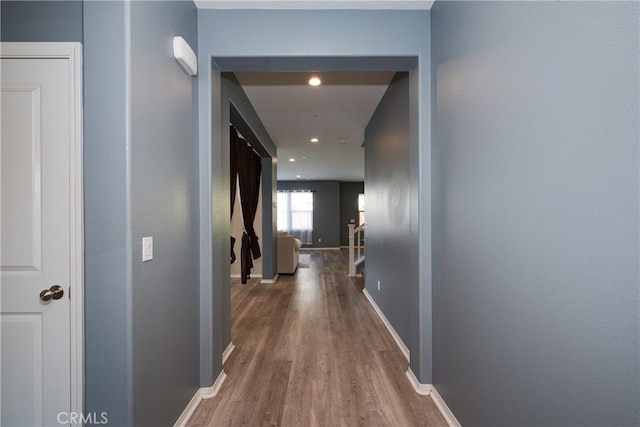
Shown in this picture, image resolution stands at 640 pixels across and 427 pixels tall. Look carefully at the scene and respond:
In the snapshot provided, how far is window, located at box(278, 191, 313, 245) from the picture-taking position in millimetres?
11891

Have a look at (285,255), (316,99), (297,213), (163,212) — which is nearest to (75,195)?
(163,212)

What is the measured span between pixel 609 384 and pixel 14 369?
233cm

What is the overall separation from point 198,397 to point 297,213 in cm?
999

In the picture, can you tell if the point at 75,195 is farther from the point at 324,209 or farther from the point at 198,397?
the point at 324,209

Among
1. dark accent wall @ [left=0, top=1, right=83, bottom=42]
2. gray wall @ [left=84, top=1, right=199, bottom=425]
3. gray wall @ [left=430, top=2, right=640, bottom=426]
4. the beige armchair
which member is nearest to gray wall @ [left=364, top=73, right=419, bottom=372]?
gray wall @ [left=430, top=2, right=640, bottom=426]

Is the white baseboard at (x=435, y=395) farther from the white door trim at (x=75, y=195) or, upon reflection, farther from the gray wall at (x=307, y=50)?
the white door trim at (x=75, y=195)

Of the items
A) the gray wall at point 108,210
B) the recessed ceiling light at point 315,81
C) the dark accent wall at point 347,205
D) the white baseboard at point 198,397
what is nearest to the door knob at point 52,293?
the gray wall at point 108,210

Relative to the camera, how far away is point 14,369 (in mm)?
1380

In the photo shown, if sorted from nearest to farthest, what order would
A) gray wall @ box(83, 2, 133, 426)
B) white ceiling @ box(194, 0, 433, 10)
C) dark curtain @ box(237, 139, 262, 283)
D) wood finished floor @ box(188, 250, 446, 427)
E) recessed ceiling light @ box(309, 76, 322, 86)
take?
gray wall @ box(83, 2, 133, 426), wood finished floor @ box(188, 250, 446, 427), white ceiling @ box(194, 0, 433, 10), recessed ceiling light @ box(309, 76, 322, 86), dark curtain @ box(237, 139, 262, 283)

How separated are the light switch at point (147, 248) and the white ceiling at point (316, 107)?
85.2 inches

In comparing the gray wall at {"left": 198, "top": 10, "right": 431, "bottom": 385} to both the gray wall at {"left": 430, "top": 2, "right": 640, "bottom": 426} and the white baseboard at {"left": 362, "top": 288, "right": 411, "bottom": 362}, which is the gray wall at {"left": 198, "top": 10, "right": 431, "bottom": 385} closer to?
the gray wall at {"left": 430, "top": 2, "right": 640, "bottom": 426}

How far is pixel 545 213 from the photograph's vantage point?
106 cm

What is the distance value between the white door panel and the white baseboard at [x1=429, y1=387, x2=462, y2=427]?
2039mm

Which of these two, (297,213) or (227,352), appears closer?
(227,352)
